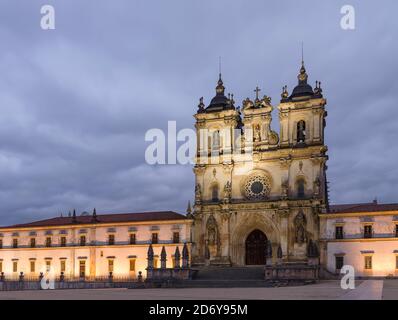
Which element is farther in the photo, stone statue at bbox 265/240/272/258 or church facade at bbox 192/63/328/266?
church facade at bbox 192/63/328/266

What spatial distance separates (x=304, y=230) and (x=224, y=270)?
8.08 m

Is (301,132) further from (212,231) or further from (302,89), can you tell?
(212,231)

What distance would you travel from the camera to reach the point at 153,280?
134 feet

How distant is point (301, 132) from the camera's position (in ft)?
161

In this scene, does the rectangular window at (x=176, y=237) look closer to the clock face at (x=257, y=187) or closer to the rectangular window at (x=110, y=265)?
the rectangular window at (x=110, y=265)

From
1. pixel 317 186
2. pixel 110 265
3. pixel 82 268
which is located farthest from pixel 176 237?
pixel 317 186

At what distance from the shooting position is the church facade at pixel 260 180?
47000 millimetres

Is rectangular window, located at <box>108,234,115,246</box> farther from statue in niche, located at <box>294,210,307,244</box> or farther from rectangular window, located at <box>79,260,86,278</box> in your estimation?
statue in niche, located at <box>294,210,307,244</box>

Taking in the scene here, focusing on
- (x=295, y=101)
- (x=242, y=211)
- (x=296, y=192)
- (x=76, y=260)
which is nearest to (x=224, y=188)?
(x=242, y=211)

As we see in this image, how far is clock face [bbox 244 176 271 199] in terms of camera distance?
4916 centimetres

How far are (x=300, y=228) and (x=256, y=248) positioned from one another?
512 cm

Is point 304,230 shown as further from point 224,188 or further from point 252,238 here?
point 224,188

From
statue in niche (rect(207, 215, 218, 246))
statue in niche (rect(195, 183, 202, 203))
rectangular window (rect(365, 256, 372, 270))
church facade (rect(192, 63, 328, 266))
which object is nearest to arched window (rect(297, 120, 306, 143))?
church facade (rect(192, 63, 328, 266))

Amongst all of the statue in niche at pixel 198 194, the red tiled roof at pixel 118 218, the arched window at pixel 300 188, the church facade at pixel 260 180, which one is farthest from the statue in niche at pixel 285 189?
the red tiled roof at pixel 118 218
